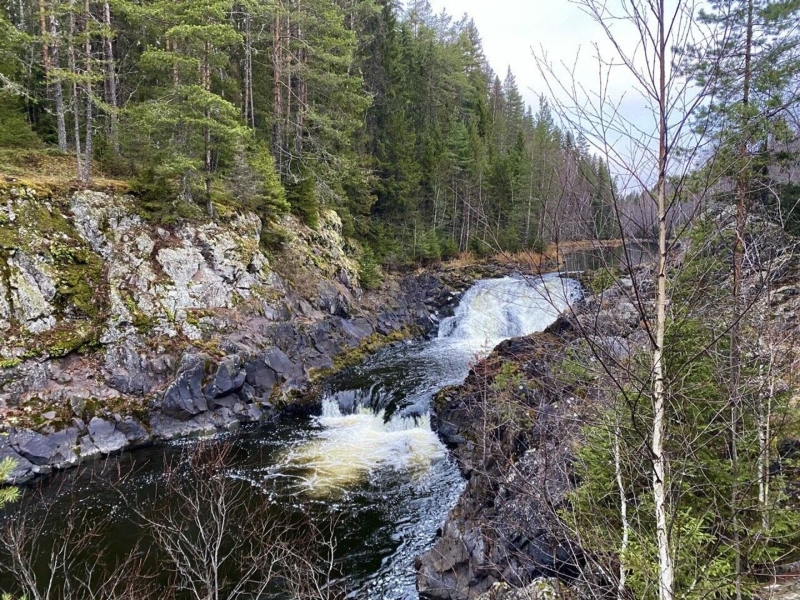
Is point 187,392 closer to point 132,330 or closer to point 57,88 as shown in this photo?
point 132,330

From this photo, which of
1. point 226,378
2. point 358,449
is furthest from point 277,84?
point 358,449

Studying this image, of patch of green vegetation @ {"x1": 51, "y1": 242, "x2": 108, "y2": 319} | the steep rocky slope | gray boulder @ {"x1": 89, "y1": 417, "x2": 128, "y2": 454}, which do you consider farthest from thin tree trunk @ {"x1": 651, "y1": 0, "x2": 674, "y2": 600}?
patch of green vegetation @ {"x1": 51, "y1": 242, "x2": 108, "y2": 319}

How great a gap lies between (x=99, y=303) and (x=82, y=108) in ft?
44.6

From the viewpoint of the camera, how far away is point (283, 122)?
2386cm

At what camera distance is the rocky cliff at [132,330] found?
12250 millimetres

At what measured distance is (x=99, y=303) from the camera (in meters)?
14.6

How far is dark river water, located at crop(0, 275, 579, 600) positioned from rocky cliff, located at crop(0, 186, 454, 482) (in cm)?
104

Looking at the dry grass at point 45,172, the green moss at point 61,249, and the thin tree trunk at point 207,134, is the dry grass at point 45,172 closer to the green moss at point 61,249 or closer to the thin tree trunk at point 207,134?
the green moss at point 61,249

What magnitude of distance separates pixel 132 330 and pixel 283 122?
14.0 m

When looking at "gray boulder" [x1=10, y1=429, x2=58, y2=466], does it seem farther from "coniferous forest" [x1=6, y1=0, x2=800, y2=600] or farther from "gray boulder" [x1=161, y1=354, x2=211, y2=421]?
"gray boulder" [x1=161, y1=354, x2=211, y2=421]

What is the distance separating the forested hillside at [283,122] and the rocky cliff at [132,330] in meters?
1.84

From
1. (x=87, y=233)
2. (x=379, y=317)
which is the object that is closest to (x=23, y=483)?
(x=87, y=233)

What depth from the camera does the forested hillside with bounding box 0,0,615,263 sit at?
605 inches

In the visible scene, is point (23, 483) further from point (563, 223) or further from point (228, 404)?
point (563, 223)
